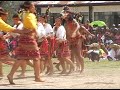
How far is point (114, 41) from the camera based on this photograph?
2253cm

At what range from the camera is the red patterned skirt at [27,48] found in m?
9.80

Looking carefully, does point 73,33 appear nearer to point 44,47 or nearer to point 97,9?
point 44,47

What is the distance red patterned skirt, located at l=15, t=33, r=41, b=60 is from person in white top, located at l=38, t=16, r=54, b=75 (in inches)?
88.4

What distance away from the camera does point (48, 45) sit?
41.0ft

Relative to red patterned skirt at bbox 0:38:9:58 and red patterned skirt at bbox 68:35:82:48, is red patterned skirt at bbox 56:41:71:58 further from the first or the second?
red patterned skirt at bbox 0:38:9:58

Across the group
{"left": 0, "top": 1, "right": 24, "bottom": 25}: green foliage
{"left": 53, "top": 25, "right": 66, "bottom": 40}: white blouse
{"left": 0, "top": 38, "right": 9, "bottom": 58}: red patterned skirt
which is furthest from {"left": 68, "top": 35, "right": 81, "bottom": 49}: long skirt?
{"left": 0, "top": 1, "right": 24, "bottom": 25}: green foliage

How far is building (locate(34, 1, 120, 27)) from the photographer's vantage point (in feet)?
95.1

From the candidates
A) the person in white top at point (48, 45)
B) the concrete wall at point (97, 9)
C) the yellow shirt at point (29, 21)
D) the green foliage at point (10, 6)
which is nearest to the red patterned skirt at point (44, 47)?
the person in white top at point (48, 45)

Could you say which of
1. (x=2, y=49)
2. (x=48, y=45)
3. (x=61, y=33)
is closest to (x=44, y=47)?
(x=48, y=45)

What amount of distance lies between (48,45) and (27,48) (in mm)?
2646

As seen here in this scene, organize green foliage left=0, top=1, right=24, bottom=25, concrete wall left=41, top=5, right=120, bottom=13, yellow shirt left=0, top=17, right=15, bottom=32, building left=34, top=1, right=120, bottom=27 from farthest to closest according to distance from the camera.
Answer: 1. green foliage left=0, top=1, right=24, bottom=25
2. concrete wall left=41, top=5, right=120, bottom=13
3. building left=34, top=1, right=120, bottom=27
4. yellow shirt left=0, top=17, right=15, bottom=32

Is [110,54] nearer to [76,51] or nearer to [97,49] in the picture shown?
[97,49]

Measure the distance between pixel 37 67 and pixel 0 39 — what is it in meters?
2.05

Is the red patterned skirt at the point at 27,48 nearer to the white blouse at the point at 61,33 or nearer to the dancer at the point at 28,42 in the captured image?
the dancer at the point at 28,42
